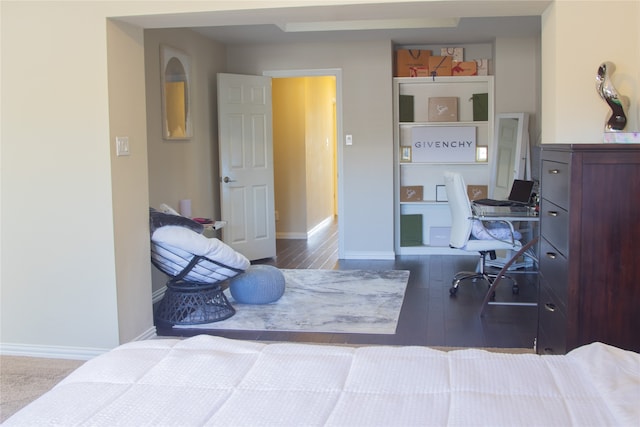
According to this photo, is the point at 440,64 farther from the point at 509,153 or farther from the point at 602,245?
the point at 602,245

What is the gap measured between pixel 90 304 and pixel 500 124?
4.57 metres

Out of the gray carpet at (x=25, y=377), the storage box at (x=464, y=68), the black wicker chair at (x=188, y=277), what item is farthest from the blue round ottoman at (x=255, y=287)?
the storage box at (x=464, y=68)

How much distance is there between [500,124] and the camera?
6.96 m

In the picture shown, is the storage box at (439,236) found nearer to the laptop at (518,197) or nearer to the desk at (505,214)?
the laptop at (518,197)

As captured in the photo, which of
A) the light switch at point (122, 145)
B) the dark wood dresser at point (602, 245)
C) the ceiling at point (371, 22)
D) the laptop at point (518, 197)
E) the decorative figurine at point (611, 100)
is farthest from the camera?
the laptop at point (518, 197)

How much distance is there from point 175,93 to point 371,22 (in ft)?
6.20

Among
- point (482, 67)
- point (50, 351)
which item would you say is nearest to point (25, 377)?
point (50, 351)

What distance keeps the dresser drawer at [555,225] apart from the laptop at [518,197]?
7.60 feet

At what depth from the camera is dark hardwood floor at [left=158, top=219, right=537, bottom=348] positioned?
4281 millimetres

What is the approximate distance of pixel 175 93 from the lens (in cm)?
573

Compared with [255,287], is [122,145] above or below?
above

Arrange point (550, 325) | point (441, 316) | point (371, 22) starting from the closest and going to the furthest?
point (550, 325) < point (441, 316) < point (371, 22)

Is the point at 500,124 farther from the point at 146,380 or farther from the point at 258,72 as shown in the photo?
the point at 146,380

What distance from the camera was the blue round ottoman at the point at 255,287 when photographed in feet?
16.7
